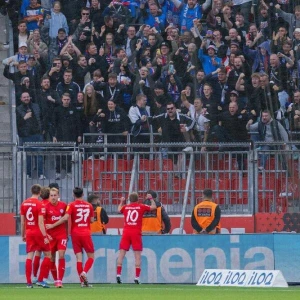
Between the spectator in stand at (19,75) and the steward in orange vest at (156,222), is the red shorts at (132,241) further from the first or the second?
the spectator in stand at (19,75)

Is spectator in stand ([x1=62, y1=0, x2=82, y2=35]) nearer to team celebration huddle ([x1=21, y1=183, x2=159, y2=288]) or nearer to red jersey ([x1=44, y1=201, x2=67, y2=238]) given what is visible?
team celebration huddle ([x1=21, y1=183, x2=159, y2=288])

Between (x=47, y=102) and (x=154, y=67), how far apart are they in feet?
8.21

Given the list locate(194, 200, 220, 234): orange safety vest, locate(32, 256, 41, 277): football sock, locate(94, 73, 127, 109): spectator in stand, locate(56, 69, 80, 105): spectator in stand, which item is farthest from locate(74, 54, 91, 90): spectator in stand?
locate(32, 256, 41, 277): football sock

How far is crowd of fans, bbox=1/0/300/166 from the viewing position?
20172 millimetres

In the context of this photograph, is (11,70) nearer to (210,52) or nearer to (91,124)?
(91,124)

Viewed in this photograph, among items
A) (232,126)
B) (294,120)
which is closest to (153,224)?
(232,126)

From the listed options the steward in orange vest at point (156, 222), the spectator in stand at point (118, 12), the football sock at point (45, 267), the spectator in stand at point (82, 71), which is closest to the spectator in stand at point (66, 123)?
the spectator in stand at point (82, 71)

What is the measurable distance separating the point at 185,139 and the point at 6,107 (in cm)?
388

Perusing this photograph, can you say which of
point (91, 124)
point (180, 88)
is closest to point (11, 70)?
point (91, 124)

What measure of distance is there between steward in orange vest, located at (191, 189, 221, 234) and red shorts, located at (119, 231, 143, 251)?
47.2 inches

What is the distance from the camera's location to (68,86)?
20.5 meters

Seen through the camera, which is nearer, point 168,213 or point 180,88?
point 168,213

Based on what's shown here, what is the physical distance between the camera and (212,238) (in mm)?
17328

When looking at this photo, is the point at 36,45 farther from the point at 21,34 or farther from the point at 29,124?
the point at 29,124
